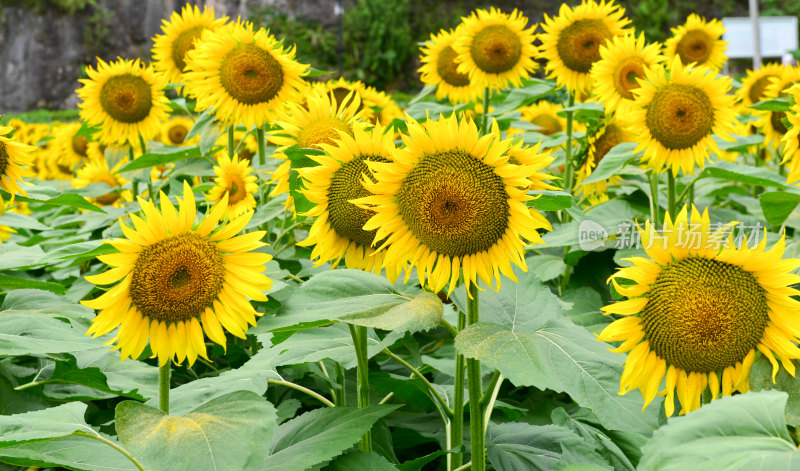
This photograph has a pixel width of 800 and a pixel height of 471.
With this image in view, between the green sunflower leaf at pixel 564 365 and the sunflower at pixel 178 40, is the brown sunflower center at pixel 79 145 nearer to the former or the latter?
the sunflower at pixel 178 40

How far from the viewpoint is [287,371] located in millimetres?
1893

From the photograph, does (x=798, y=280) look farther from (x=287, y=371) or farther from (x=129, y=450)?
(x=287, y=371)

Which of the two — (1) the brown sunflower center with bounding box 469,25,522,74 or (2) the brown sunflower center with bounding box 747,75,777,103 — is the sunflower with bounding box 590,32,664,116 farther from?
(2) the brown sunflower center with bounding box 747,75,777,103

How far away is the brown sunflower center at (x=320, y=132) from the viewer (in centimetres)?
187

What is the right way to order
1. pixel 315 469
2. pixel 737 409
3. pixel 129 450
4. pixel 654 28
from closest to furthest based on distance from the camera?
pixel 737 409 → pixel 129 450 → pixel 315 469 → pixel 654 28

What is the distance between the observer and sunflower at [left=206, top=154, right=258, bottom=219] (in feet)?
8.46

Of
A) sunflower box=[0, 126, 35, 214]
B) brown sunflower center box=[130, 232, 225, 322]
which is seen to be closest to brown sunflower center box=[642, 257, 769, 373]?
brown sunflower center box=[130, 232, 225, 322]

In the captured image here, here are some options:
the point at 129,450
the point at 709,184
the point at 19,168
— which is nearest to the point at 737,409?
the point at 129,450

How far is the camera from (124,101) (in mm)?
3123

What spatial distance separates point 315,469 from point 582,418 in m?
0.61

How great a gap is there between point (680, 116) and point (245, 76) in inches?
55.5

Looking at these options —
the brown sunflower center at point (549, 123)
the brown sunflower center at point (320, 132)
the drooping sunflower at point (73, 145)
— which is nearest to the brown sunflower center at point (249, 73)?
the brown sunflower center at point (320, 132)

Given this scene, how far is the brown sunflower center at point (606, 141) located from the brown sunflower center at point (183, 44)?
1598mm

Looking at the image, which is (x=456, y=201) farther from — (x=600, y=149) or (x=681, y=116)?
(x=600, y=149)
